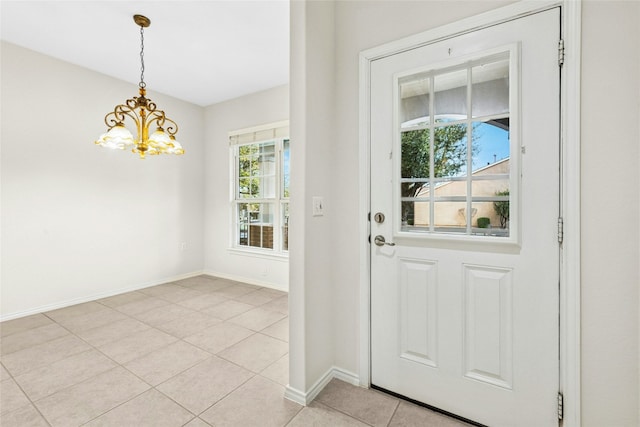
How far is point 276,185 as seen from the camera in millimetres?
4184

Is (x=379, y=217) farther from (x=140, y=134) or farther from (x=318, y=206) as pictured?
(x=140, y=134)

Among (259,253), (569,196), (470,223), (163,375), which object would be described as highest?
(569,196)

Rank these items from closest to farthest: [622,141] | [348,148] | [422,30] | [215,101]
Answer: [622,141] → [422,30] → [348,148] → [215,101]

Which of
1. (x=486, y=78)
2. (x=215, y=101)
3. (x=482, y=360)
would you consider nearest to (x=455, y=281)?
(x=482, y=360)

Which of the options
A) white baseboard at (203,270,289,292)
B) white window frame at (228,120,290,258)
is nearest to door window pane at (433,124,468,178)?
white window frame at (228,120,290,258)

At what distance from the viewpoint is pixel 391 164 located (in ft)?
5.65

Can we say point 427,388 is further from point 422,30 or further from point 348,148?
point 422,30

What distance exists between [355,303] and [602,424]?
122 cm

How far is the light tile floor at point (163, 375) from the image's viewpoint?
160 cm

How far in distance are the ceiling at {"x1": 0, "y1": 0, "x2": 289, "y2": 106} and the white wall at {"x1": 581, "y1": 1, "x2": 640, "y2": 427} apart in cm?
218

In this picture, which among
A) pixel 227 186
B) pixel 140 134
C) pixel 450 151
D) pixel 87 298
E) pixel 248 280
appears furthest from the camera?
pixel 227 186

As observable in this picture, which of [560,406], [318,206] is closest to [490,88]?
[318,206]

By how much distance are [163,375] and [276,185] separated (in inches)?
106

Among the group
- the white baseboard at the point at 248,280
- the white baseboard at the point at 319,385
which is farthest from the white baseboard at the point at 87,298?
the white baseboard at the point at 319,385
